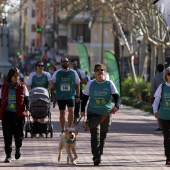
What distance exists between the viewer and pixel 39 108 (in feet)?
61.9

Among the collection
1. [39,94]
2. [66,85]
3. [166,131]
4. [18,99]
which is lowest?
[166,131]

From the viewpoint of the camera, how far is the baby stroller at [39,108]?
1869 cm

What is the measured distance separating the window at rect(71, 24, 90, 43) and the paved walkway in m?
57.8

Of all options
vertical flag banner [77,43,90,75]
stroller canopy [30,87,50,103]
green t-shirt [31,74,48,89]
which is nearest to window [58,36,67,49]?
vertical flag banner [77,43,90,75]

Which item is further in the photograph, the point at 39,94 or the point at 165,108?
the point at 39,94

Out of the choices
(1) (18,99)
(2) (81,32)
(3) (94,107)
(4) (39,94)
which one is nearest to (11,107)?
(1) (18,99)

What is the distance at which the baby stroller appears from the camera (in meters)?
18.7

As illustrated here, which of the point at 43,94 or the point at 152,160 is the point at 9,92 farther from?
the point at 43,94

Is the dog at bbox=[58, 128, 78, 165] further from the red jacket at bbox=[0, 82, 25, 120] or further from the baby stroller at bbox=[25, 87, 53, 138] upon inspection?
the baby stroller at bbox=[25, 87, 53, 138]

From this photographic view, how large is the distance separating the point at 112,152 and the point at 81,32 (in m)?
65.6

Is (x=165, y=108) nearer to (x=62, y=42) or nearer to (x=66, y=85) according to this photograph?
(x=66, y=85)

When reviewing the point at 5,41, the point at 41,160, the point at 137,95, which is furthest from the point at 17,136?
the point at 5,41

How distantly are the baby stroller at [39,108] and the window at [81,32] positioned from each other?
2439 inches

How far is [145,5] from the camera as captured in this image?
30562 millimetres
